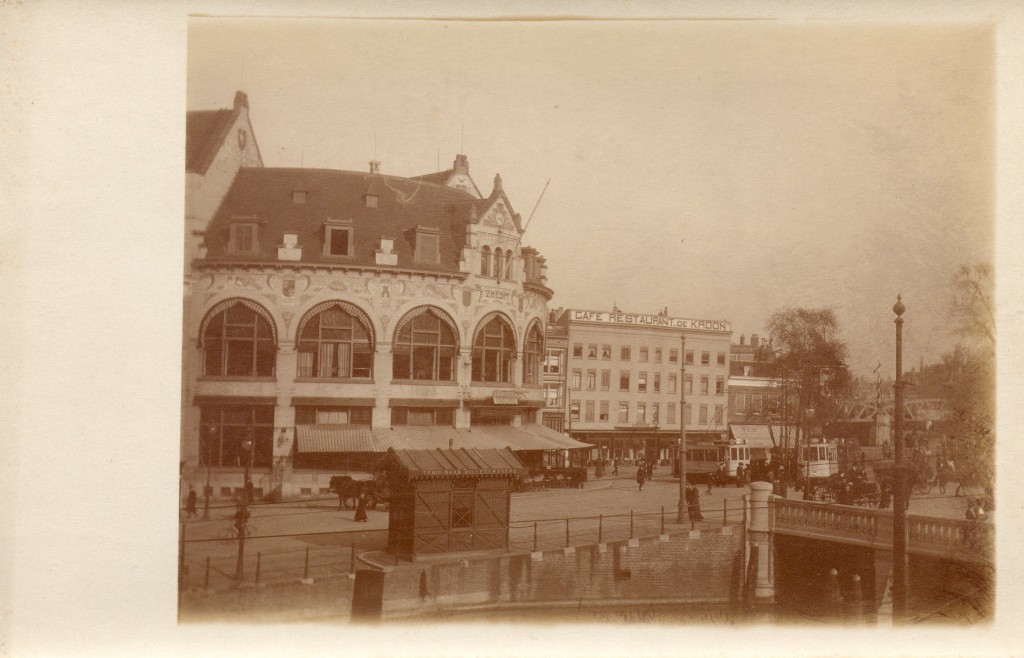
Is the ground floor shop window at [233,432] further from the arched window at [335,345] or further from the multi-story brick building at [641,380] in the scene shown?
the multi-story brick building at [641,380]

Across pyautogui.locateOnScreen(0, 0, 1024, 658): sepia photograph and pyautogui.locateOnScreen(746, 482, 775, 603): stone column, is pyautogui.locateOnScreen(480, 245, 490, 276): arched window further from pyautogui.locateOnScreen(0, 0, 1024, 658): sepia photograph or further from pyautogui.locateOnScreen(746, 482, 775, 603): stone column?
pyautogui.locateOnScreen(746, 482, 775, 603): stone column

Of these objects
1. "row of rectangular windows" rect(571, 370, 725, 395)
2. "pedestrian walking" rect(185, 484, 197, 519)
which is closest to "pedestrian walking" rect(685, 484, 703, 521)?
"row of rectangular windows" rect(571, 370, 725, 395)

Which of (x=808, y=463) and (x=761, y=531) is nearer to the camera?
(x=808, y=463)

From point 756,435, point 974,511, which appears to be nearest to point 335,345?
point 756,435

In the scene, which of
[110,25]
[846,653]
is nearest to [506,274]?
[110,25]

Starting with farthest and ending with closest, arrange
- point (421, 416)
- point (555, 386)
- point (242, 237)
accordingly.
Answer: point (555, 386), point (421, 416), point (242, 237)

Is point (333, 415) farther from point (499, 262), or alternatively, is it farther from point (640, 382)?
point (640, 382)

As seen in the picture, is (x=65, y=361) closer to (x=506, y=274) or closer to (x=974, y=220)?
(x=506, y=274)

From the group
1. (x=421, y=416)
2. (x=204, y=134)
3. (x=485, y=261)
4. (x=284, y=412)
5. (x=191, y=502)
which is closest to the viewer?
(x=204, y=134)
